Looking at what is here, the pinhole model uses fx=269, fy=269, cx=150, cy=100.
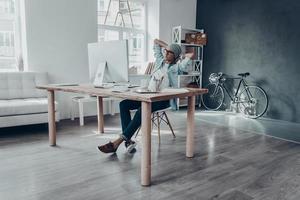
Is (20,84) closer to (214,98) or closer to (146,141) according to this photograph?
(146,141)

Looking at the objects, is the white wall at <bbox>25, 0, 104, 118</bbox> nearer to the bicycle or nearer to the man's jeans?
the man's jeans

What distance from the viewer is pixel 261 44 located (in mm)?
4688

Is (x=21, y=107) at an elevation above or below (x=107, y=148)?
above

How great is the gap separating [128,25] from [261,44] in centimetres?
242

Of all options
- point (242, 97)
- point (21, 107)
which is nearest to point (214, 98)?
point (242, 97)

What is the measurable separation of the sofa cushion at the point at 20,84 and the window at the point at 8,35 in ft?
1.51

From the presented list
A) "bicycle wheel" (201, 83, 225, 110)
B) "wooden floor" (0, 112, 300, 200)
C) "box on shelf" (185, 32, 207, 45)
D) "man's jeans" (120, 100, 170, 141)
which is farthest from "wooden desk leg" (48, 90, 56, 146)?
"bicycle wheel" (201, 83, 225, 110)

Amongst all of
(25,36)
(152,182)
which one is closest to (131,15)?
(25,36)

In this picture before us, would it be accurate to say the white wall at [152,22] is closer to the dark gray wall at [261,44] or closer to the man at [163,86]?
the dark gray wall at [261,44]

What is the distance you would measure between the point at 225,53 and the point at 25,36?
3546mm

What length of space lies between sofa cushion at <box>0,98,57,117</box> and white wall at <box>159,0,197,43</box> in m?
2.68

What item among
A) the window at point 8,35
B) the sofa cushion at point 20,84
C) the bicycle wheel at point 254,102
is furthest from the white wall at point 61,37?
the bicycle wheel at point 254,102

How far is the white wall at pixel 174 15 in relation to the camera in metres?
5.14

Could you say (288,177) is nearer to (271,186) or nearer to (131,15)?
(271,186)
